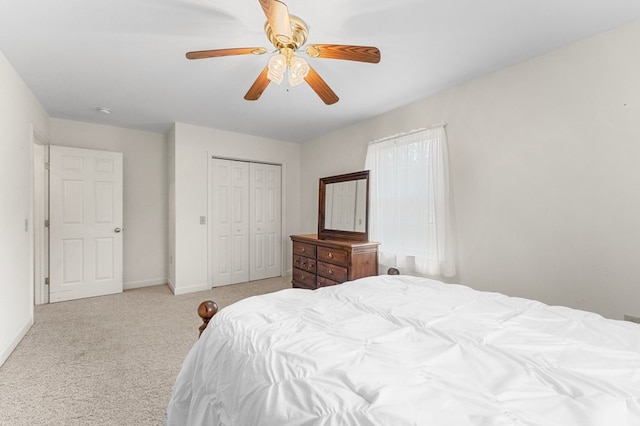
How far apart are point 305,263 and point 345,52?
2.58m

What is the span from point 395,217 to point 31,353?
3.46 meters

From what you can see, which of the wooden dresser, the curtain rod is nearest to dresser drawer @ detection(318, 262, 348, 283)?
the wooden dresser

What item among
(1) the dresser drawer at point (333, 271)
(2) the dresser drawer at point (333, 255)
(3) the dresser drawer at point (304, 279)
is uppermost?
(2) the dresser drawer at point (333, 255)

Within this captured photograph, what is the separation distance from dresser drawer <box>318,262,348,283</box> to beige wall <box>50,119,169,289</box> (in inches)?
104

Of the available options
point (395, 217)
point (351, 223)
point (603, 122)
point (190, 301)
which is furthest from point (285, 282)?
point (603, 122)

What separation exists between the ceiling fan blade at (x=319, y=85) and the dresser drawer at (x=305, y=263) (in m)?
2.00

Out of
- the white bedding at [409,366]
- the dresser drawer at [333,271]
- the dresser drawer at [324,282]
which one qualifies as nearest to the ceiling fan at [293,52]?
the white bedding at [409,366]

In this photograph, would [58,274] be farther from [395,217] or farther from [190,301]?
[395,217]

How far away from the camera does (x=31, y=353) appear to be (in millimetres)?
2355

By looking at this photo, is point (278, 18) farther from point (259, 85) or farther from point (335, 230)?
point (335, 230)

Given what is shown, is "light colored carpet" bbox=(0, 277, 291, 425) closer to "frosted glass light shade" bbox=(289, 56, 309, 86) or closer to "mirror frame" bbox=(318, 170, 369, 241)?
"mirror frame" bbox=(318, 170, 369, 241)

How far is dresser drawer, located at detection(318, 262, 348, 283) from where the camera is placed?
3.14 metres

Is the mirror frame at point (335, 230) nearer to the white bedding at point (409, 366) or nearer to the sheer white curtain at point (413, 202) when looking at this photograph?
the sheer white curtain at point (413, 202)

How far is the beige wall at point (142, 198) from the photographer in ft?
13.6
